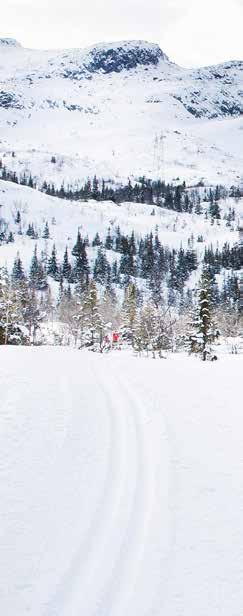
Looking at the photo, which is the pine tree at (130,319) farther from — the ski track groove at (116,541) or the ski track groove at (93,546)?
the ski track groove at (93,546)

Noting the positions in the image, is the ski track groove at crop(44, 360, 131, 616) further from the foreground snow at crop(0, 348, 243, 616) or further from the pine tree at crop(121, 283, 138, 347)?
the pine tree at crop(121, 283, 138, 347)

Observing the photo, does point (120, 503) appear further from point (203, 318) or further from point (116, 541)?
point (203, 318)

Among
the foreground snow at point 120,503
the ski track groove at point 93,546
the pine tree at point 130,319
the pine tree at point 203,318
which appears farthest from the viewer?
the pine tree at point 130,319

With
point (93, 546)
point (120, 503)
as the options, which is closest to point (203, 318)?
point (120, 503)

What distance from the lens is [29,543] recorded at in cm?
511

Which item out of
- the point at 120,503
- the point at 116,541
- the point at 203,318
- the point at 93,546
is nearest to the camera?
the point at 93,546

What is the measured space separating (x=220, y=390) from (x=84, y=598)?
8773 millimetres

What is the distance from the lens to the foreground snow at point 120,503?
4.41 metres

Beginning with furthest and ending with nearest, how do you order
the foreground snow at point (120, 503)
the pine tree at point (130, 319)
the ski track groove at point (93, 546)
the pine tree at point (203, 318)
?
the pine tree at point (130, 319) < the pine tree at point (203, 318) < the foreground snow at point (120, 503) < the ski track groove at point (93, 546)

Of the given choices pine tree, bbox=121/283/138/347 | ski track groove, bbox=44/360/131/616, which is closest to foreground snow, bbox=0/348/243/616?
ski track groove, bbox=44/360/131/616

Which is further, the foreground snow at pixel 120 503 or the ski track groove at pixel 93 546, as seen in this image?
the foreground snow at pixel 120 503

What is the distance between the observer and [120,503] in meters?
6.11

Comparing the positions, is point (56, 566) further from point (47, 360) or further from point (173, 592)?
point (47, 360)

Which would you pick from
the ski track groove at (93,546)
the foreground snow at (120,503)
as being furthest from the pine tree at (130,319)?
the ski track groove at (93,546)
